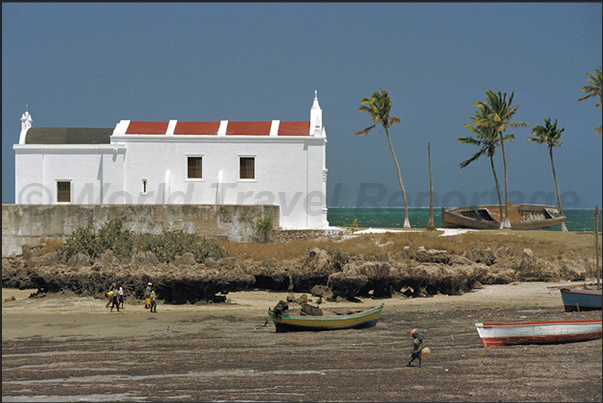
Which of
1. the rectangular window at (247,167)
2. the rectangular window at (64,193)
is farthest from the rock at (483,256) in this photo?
the rectangular window at (64,193)

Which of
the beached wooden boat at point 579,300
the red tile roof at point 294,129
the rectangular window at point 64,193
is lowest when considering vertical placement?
the beached wooden boat at point 579,300

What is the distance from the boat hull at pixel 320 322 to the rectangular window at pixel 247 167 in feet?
53.6

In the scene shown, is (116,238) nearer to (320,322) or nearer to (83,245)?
(83,245)

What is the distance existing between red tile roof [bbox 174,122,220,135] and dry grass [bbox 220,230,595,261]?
292 inches

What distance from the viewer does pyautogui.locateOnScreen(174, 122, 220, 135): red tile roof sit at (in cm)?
3419

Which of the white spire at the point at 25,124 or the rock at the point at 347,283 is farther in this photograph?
the white spire at the point at 25,124

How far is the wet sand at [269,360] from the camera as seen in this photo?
1193cm

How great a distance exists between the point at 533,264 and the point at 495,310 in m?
7.67

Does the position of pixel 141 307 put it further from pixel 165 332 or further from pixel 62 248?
pixel 62 248

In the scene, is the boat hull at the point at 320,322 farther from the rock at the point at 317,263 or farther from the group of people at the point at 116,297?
the group of people at the point at 116,297

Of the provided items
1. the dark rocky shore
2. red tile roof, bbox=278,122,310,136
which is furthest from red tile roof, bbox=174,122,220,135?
the dark rocky shore

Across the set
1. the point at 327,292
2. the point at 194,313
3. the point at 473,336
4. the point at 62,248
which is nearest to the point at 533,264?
the point at 327,292

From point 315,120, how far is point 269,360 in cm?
2170

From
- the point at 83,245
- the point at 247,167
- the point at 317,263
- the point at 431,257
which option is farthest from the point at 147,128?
the point at 431,257
